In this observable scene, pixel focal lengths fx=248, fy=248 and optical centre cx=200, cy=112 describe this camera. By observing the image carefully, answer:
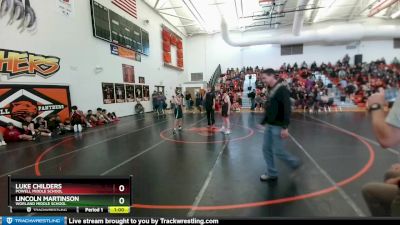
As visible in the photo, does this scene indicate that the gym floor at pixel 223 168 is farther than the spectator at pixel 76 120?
No

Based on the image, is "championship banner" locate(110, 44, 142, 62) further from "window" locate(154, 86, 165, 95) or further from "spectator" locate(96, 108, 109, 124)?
"spectator" locate(96, 108, 109, 124)

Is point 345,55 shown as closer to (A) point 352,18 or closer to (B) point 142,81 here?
(A) point 352,18

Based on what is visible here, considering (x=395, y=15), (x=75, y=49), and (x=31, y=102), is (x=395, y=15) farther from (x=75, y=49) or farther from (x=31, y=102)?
(x=75, y=49)

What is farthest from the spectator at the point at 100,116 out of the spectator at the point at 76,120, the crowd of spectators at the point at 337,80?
the crowd of spectators at the point at 337,80

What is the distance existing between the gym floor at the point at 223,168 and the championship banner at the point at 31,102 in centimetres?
179

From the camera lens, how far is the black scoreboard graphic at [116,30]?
12.2 metres

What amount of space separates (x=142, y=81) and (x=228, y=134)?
36.1 feet

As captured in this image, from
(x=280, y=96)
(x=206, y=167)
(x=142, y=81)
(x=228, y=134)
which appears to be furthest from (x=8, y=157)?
(x=142, y=81)

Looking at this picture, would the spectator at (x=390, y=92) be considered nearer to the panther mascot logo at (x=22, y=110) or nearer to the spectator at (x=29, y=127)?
the spectator at (x=29, y=127)

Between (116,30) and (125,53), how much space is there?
57.6 inches

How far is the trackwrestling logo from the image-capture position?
8195 millimetres

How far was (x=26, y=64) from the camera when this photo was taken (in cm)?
884

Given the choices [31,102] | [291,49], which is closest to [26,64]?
[31,102]
